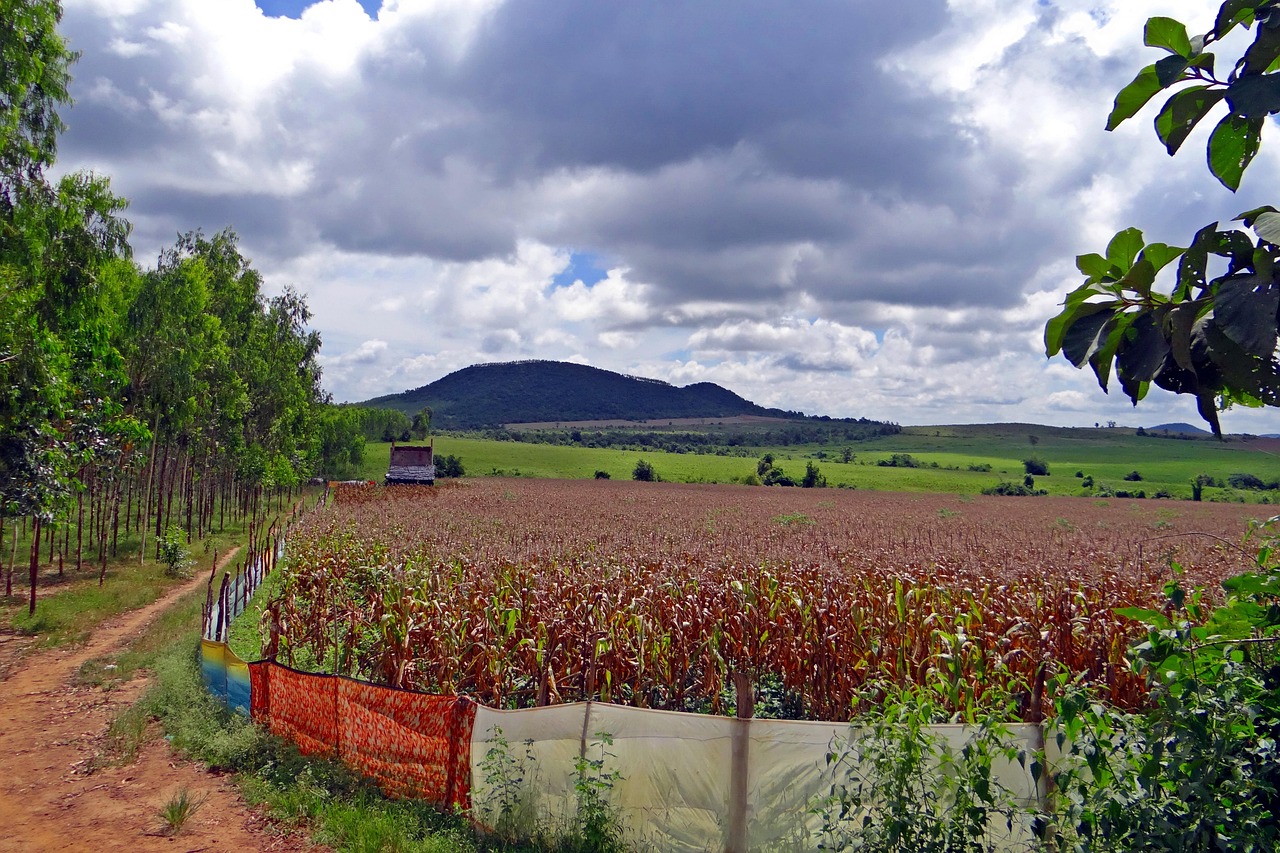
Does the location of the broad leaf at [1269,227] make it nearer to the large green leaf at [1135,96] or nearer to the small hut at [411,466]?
the large green leaf at [1135,96]

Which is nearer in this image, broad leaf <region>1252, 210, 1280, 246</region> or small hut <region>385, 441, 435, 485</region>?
broad leaf <region>1252, 210, 1280, 246</region>

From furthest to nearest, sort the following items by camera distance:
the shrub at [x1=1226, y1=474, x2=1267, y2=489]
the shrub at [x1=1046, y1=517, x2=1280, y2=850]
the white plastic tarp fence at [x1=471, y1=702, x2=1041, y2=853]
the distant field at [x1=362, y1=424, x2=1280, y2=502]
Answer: the shrub at [x1=1226, y1=474, x2=1267, y2=489]
the distant field at [x1=362, y1=424, x2=1280, y2=502]
the white plastic tarp fence at [x1=471, y1=702, x2=1041, y2=853]
the shrub at [x1=1046, y1=517, x2=1280, y2=850]

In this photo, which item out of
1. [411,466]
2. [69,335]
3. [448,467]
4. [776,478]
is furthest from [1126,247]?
[448,467]

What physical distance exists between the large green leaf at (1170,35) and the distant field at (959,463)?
73.0m

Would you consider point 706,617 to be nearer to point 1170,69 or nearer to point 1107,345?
point 1107,345

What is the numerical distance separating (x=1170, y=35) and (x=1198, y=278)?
2.19ft

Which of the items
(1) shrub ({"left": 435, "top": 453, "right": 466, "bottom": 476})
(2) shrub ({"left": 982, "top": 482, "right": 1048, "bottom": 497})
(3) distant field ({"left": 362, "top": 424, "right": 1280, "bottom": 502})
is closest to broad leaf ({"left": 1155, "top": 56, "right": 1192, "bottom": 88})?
(3) distant field ({"left": 362, "top": 424, "right": 1280, "bottom": 502})

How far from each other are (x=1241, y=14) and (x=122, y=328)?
27874 mm

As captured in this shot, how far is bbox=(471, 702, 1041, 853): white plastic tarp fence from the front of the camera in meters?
5.46

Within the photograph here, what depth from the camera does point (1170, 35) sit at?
2.06 metres

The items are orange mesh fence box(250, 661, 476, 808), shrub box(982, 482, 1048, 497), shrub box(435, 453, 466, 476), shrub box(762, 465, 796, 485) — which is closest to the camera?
orange mesh fence box(250, 661, 476, 808)

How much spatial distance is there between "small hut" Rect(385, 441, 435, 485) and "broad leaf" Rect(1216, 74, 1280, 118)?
49.9 m

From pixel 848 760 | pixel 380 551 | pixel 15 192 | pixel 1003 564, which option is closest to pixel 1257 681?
pixel 848 760

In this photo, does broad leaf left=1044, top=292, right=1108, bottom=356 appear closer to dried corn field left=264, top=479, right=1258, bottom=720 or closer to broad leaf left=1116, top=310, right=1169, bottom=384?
broad leaf left=1116, top=310, right=1169, bottom=384
